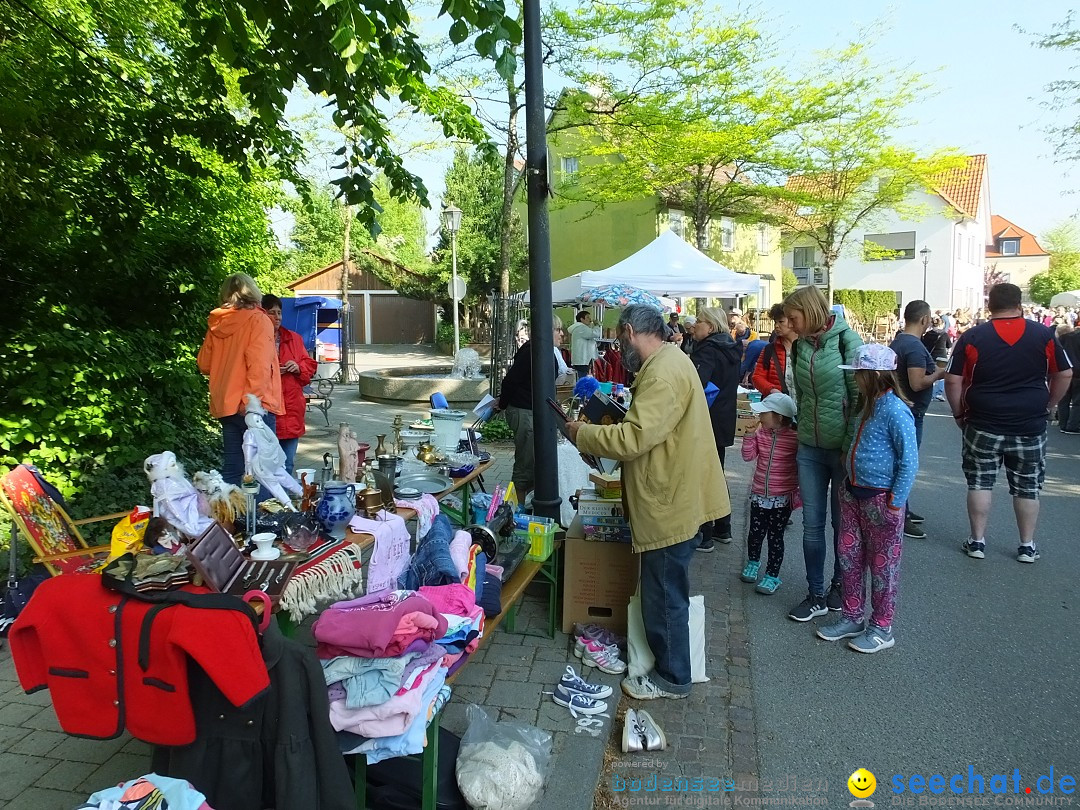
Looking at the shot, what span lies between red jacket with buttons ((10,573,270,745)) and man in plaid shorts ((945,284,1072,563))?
5134 millimetres

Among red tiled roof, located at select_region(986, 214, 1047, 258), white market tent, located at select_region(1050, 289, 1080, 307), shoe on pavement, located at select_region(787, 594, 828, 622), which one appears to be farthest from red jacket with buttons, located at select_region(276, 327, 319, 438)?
red tiled roof, located at select_region(986, 214, 1047, 258)

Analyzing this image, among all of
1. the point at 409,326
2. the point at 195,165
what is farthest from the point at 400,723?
the point at 409,326

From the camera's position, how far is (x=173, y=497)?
9.76 ft

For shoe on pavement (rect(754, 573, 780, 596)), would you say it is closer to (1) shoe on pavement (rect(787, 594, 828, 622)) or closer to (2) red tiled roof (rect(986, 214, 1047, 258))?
(1) shoe on pavement (rect(787, 594, 828, 622))

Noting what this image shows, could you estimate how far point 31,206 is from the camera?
568cm

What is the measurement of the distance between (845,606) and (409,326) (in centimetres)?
4085

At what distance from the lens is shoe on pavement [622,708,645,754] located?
3.03 metres

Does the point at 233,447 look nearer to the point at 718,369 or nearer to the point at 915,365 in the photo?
the point at 718,369

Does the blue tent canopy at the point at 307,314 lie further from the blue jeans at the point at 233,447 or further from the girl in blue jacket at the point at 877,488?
the girl in blue jacket at the point at 877,488

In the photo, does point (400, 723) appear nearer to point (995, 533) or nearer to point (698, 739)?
point (698, 739)

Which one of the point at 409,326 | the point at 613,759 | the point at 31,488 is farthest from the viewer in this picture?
the point at 409,326

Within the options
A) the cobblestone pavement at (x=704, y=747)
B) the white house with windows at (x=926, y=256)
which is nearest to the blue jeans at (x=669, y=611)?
the cobblestone pavement at (x=704, y=747)

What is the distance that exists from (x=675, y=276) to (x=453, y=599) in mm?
8955

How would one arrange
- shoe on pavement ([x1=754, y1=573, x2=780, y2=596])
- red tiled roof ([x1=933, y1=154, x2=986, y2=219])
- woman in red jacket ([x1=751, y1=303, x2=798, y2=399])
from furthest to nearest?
red tiled roof ([x1=933, y1=154, x2=986, y2=219]), woman in red jacket ([x1=751, y1=303, x2=798, y2=399]), shoe on pavement ([x1=754, y1=573, x2=780, y2=596])
